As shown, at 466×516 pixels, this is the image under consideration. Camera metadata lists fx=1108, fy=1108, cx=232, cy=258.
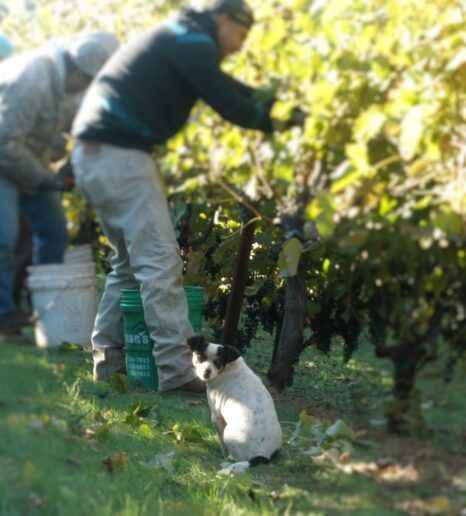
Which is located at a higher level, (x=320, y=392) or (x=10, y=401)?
(x=10, y=401)

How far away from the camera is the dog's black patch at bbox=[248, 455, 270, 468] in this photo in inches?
216

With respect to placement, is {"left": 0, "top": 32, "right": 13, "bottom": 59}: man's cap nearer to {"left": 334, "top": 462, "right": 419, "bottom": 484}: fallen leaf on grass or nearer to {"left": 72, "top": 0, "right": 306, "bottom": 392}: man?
{"left": 72, "top": 0, "right": 306, "bottom": 392}: man

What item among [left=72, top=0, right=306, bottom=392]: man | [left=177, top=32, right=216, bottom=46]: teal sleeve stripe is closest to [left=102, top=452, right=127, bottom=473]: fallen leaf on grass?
[left=72, top=0, right=306, bottom=392]: man

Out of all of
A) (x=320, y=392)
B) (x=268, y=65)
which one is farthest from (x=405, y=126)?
(x=320, y=392)

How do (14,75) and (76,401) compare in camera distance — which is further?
Result: (76,401)

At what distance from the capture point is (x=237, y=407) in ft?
18.7

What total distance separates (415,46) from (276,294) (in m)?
4.49

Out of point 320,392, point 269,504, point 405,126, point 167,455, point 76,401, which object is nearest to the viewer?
point 405,126

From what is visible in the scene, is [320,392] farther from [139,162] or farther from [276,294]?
[139,162]

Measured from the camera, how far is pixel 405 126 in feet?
10.6

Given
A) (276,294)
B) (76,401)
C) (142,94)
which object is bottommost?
(276,294)

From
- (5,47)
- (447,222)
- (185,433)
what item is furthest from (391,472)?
(185,433)

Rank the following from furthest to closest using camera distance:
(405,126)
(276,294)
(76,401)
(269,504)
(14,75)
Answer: (276,294)
(269,504)
(76,401)
(14,75)
(405,126)

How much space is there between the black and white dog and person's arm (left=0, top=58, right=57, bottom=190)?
77.8 inches
